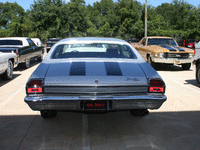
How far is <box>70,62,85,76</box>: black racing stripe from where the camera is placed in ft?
12.1

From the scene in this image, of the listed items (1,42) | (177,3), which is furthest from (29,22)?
(1,42)

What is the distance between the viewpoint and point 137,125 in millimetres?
4387

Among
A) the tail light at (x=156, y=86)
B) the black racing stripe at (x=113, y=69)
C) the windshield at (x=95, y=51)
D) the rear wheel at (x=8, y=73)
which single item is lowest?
the rear wheel at (x=8, y=73)

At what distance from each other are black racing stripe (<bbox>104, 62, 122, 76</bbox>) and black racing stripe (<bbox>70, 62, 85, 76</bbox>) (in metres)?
0.38

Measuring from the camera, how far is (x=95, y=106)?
357 centimetres

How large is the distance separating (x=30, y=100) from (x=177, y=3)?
44668 mm

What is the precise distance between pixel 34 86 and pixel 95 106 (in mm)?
935

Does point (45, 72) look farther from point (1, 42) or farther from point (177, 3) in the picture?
point (177, 3)

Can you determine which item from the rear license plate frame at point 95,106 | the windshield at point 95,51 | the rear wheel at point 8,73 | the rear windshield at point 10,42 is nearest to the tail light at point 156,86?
the rear license plate frame at point 95,106

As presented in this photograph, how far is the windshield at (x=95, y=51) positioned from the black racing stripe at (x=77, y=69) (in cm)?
51

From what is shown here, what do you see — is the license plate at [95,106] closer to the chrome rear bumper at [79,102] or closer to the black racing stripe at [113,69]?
the chrome rear bumper at [79,102]

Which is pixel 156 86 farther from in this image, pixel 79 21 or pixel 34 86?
pixel 79 21

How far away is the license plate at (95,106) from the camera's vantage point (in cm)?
355

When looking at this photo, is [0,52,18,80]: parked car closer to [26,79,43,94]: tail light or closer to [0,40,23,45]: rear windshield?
[0,40,23,45]: rear windshield
